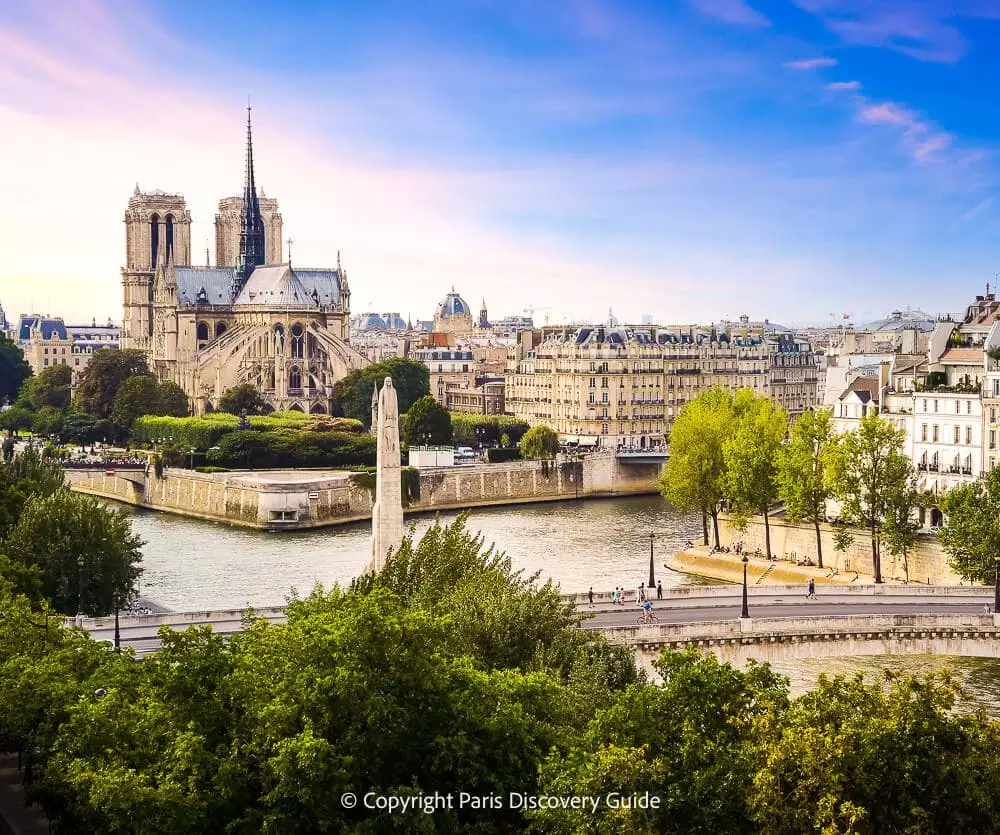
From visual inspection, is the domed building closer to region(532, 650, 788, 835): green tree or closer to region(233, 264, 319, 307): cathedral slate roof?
region(233, 264, 319, 307): cathedral slate roof

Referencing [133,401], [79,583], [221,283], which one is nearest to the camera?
[79,583]

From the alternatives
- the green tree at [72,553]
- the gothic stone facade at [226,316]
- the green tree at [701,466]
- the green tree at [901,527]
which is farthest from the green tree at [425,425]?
the green tree at [72,553]

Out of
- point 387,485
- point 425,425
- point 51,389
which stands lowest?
point 387,485

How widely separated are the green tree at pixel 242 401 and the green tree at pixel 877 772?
8436 centimetres

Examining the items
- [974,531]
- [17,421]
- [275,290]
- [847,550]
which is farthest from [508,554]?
[275,290]

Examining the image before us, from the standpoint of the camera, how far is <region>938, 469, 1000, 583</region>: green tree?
141 ft

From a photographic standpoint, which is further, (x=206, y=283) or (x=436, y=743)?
(x=206, y=283)

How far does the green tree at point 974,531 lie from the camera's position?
1697 inches

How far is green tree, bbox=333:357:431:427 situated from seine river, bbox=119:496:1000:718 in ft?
80.3

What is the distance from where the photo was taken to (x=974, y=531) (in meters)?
43.7

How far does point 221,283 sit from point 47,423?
32.0 m

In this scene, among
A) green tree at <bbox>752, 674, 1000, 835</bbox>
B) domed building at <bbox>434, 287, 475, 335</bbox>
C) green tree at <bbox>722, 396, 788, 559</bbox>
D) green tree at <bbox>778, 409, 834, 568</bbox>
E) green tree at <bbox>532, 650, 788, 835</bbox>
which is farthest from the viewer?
domed building at <bbox>434, 287, 475, 335</bbox>

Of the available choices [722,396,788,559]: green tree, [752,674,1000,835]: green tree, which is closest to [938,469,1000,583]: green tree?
[722,396,788,559]: green tree

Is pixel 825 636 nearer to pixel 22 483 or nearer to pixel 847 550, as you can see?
pixel 847 550
